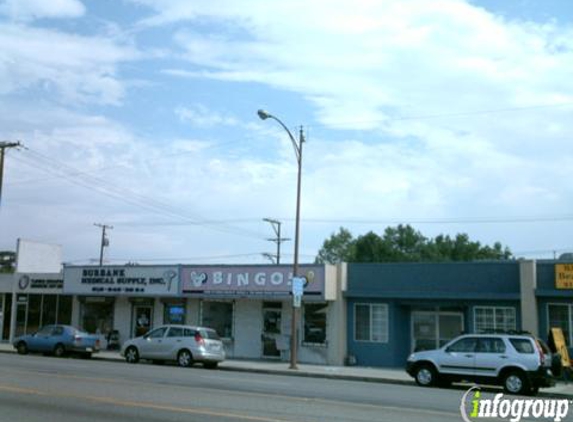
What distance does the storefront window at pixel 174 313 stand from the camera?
33672 mm

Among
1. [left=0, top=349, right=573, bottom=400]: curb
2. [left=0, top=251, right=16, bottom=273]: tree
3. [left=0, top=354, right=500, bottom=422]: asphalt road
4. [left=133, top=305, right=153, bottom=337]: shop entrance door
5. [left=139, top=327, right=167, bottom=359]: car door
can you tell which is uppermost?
[left=0, top=251, right=16, bottom=273]: tree

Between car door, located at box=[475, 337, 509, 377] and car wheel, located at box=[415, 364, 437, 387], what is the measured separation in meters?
1.33

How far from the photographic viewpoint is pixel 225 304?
32.8 meters

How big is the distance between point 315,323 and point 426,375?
390 inches

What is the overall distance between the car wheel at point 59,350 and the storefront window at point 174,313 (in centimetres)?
562

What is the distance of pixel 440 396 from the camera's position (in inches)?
670

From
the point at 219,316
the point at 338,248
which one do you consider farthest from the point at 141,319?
the point at 338,248

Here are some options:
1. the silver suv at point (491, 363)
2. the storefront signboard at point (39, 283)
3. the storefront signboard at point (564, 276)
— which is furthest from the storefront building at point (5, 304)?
the storefront signboard at point (564, 276)

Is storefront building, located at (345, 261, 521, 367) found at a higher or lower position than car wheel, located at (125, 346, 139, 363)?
higher

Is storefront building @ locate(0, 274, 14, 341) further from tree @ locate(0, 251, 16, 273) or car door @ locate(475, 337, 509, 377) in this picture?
tree @ locate(0, 251, 16, 273)

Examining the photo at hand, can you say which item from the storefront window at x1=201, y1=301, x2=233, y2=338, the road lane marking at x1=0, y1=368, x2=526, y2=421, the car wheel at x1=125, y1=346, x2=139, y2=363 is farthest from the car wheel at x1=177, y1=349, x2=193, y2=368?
the road lane marking at x1=0, y1=368, x2=526, y2=421

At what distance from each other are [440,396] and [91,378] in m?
8.57

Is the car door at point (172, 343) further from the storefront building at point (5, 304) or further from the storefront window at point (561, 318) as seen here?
the storefront building at point (5, 304)

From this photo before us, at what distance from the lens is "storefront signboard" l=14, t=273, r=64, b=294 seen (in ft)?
121
